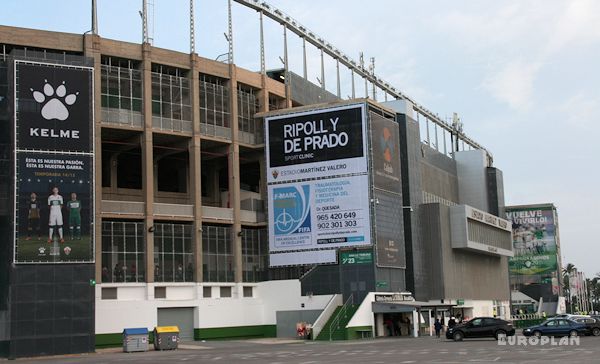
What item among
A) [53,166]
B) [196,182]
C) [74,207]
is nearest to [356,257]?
[196,182]

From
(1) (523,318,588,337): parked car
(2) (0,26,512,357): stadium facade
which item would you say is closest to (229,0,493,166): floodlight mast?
(2) (0,26,512,357): stadium facade

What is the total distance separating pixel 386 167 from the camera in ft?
233

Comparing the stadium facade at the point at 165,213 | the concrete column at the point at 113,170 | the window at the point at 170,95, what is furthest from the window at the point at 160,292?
the window at the point at 170,95

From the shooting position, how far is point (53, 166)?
5275 centimetres

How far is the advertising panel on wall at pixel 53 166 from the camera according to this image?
51531 millimetres

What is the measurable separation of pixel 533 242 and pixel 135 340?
103072mm

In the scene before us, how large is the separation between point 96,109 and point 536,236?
100259 millimetres

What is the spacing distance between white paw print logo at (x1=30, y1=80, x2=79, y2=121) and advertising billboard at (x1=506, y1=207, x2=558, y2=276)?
10171cm

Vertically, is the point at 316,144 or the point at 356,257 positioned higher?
the point at 316,144

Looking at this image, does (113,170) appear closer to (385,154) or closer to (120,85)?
(120,85)

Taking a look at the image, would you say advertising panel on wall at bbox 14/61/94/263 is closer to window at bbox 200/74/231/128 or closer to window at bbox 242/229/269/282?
window at bbox 200/74/231/128

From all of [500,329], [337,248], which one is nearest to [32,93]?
[337,248]

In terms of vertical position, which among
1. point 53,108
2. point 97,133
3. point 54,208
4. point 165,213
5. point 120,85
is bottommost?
point 54,208

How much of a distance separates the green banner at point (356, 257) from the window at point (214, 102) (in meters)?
14.7
